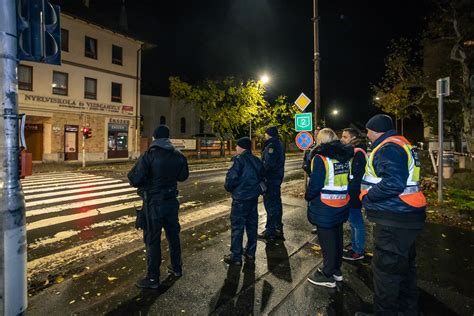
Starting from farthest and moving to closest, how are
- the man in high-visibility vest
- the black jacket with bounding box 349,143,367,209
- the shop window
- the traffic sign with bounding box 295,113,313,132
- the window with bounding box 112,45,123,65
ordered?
the window with bounding box 112,45,123,65
the shop window
the traffic sign with bounding box 295,113,313,132
the black jacket with bounding box 349,143,367,209
the man in high-visibility vest

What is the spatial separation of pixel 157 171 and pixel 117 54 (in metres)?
27.3

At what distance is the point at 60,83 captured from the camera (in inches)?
918

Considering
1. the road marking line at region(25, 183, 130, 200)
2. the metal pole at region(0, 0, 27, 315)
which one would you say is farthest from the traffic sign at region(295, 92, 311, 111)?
the metal pole at region(0, 0, 27, 315)

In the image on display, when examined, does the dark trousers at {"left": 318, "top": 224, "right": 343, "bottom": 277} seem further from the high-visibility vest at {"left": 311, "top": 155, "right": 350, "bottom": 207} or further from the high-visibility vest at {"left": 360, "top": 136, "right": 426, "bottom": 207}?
the high-visibility vest at {"left": 360, "top": 136, "right": 426, "bottom": 207}

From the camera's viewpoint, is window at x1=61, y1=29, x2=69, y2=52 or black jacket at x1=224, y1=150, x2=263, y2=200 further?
window at x1=61, y1=29, x2=69, y2=52

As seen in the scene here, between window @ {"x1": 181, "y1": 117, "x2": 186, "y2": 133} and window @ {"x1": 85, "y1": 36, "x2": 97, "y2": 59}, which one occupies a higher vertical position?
window @ {"x1": 85, "y1": 36, "x2": 97, "y2": 59}

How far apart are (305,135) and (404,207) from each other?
19.5ft

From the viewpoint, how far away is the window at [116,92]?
27.3 meters

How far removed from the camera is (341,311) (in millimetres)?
3287

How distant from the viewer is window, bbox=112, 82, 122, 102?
2731cm

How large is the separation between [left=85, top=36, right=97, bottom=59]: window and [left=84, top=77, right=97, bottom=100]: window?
1.98 m

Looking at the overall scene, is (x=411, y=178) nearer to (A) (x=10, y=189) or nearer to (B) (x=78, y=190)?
(A) (x=10, y=189)

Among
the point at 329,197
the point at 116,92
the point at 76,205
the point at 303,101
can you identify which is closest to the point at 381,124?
the point at 329,197

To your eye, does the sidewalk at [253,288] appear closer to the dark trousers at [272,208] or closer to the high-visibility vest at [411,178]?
the dark trousers at [272,208]
